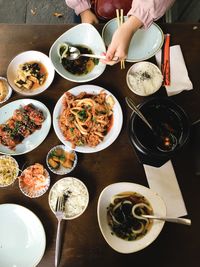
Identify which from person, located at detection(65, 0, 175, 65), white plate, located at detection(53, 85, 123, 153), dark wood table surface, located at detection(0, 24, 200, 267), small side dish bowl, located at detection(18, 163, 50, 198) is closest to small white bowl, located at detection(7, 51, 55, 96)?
dark wood table surface, located at detection(0, 24, 200, 267)

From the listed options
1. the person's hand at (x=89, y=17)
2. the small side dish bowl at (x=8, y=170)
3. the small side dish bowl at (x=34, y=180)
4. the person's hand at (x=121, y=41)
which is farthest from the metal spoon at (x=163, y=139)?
the person's hand at (x=89, y=17)

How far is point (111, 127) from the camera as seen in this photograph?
172 cm

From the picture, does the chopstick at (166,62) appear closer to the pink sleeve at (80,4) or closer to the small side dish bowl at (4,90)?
the pink sleeve at (80,4)

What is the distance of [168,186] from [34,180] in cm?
81

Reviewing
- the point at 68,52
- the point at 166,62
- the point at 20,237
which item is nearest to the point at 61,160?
the point at 20,237

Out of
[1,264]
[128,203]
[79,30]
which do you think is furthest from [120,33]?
A: [1,264]

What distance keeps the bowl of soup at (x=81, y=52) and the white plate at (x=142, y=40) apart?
0.09 meters

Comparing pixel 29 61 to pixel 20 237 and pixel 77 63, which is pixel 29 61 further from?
pixel 20 237

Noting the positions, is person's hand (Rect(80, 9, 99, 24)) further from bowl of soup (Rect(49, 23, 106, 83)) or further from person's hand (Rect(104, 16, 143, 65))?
person's hand (Rect(104, 16, 143, 65))

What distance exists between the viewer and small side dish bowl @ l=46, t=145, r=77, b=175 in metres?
1.64

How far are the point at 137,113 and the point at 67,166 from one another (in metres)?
0.53

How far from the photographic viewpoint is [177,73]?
6.03 feet

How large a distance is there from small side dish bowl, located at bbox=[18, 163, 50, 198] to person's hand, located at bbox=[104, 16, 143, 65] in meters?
0.81

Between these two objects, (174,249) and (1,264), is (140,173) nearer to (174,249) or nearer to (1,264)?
(174,249)
